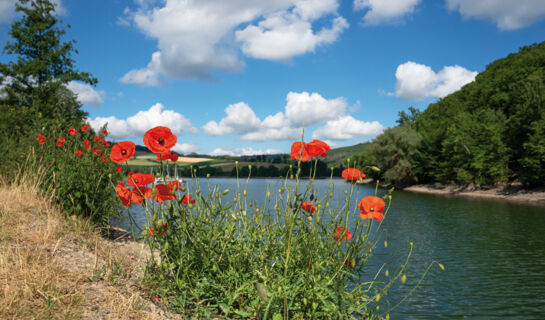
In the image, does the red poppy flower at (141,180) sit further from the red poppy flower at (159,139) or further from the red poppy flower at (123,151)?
the red poppy flower at (159,139)

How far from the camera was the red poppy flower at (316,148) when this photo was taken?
2.89 meters

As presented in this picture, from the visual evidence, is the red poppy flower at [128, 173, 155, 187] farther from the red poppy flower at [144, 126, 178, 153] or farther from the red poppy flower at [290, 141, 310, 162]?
the red poppy flower at [290, 141, 310, 162]

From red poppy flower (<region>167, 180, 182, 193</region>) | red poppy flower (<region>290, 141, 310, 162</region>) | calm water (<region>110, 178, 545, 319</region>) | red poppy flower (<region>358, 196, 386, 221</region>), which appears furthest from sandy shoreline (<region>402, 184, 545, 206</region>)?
red poppy flower (<region>167, 180, 182, 193</region>)

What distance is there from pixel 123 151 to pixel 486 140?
132 ft

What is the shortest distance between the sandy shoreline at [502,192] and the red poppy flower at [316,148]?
27960 mm

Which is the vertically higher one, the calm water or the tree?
the tree

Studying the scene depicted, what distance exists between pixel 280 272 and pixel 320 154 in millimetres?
1169

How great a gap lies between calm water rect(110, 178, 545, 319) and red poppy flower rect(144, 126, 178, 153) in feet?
2.74

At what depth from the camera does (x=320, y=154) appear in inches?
117

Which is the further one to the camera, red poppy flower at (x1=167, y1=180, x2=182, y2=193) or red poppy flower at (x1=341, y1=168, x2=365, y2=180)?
red poppy flower at (x1=341, y1=168, x2=365, y2=180)

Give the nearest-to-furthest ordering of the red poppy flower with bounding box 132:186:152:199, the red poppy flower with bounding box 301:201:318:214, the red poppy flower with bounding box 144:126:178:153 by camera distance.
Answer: the red poppy flower with bounding box 144:126:178:153
the red poppy flower with bounding box 132:186:152:199
the red poppy flower with bounding box 301:201:318:214

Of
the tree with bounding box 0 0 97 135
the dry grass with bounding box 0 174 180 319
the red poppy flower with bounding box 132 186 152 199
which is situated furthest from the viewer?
the tree with bounding box 0 0 97 135

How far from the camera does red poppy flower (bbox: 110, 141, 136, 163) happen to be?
284 cm

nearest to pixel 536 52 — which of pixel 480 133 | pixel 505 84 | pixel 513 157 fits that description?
pixel 505 84
